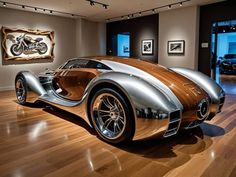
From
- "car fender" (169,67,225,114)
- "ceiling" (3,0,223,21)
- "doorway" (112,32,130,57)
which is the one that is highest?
"ceiling" (3,0,223,21)

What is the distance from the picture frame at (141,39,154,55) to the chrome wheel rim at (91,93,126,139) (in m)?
5.98

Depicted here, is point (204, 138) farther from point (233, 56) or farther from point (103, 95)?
point (233, 56)

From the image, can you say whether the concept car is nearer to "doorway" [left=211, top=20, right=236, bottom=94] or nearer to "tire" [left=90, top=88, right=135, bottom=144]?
"doorway" [left=211, top=20, right=236, bottom=94]

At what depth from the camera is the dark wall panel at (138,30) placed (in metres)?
7.91

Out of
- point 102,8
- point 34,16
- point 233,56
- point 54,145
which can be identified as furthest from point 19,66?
point 233,56

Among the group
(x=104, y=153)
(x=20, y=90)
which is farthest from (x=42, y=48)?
(x=104, y=153)

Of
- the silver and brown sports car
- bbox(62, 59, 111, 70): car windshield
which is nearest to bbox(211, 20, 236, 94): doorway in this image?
the silver and brown sports car

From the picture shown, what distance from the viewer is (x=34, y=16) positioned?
285 inches

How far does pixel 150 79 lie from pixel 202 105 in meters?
0.63

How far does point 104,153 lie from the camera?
2.09 m

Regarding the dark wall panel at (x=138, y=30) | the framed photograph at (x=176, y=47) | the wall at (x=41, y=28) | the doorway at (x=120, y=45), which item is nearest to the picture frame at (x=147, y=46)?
the dark wall panel at (x=138, y=30)

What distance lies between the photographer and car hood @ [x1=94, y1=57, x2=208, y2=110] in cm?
220

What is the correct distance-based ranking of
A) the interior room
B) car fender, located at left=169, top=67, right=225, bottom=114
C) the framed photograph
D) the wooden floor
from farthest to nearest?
1. the framed photograph
2. car fender, located at left=169, top=67, right=225, bottom=114
3. the interior room
4. the wooden floor

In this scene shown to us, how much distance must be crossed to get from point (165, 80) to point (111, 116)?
752mm
